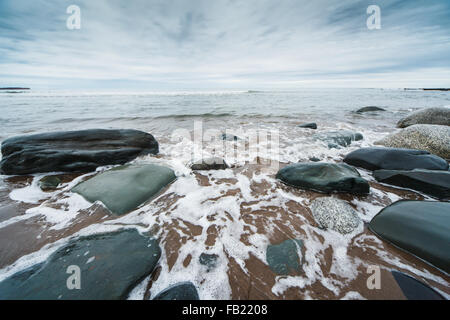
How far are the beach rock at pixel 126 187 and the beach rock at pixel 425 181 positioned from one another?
376cm

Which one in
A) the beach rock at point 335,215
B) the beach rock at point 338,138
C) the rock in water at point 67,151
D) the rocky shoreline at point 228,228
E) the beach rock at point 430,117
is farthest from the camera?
the beach rock at point 430,117

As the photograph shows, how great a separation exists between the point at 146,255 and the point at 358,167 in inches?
163

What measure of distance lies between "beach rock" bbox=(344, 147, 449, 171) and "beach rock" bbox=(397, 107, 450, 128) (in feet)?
19.1

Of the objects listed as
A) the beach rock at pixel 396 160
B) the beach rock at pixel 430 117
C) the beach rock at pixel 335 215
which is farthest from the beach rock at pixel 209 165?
the beach rock at pixel 430 117

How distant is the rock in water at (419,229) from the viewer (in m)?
1.63

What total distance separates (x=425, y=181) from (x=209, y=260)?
334 cm

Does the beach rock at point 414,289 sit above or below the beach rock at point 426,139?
below

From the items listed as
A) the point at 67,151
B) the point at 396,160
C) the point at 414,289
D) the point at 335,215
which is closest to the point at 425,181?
the point at 396,160

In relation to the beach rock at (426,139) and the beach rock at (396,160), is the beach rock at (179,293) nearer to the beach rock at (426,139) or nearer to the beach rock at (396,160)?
the beach rock at (396,160)

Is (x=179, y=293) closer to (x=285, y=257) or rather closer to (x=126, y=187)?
(x=285, y=257)

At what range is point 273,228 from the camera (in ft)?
7.06

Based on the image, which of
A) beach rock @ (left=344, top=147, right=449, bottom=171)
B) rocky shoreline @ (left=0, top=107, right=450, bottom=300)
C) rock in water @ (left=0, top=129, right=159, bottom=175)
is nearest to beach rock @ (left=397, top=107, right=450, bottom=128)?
beach rock @ (left=344, top=147, right=449, bottom=171)

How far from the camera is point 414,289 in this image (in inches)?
55.6
